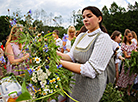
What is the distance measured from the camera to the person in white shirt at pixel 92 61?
1.23m

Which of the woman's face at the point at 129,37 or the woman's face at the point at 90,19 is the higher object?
the woman's face at the point at 90,19

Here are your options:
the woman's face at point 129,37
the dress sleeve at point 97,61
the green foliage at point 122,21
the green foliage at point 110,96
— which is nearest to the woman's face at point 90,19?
the dress sleeve at point 97,61

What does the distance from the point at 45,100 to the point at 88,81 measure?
61 cm

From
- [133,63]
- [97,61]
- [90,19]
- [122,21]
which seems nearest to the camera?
[97,61]

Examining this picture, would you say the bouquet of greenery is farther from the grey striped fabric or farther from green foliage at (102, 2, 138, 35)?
green foliage at (102, 2, 138, 35)

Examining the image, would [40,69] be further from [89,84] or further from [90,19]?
[90,19]

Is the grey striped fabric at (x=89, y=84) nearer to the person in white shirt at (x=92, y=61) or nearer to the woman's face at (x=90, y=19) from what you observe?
the person in white shirt at (x=92, y=61)

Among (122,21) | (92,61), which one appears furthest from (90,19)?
(122,21)

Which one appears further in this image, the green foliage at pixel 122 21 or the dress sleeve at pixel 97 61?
the green foliage at pixel 122 21

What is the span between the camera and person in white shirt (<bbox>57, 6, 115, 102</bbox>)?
4.03 feet

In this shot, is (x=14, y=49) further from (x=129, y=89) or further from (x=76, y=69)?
(x=129, y=89)

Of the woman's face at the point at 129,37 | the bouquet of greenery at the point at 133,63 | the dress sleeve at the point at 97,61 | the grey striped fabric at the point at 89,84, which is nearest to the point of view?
the dress sleeve at the point at 97,61

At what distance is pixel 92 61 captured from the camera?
48.3 inches

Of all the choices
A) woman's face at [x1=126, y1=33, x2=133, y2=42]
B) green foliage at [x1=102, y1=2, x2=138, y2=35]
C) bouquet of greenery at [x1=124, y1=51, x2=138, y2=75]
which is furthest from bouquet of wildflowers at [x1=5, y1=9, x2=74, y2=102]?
green foliage at [x1=102, y1=2, x2=138, y2=35]
